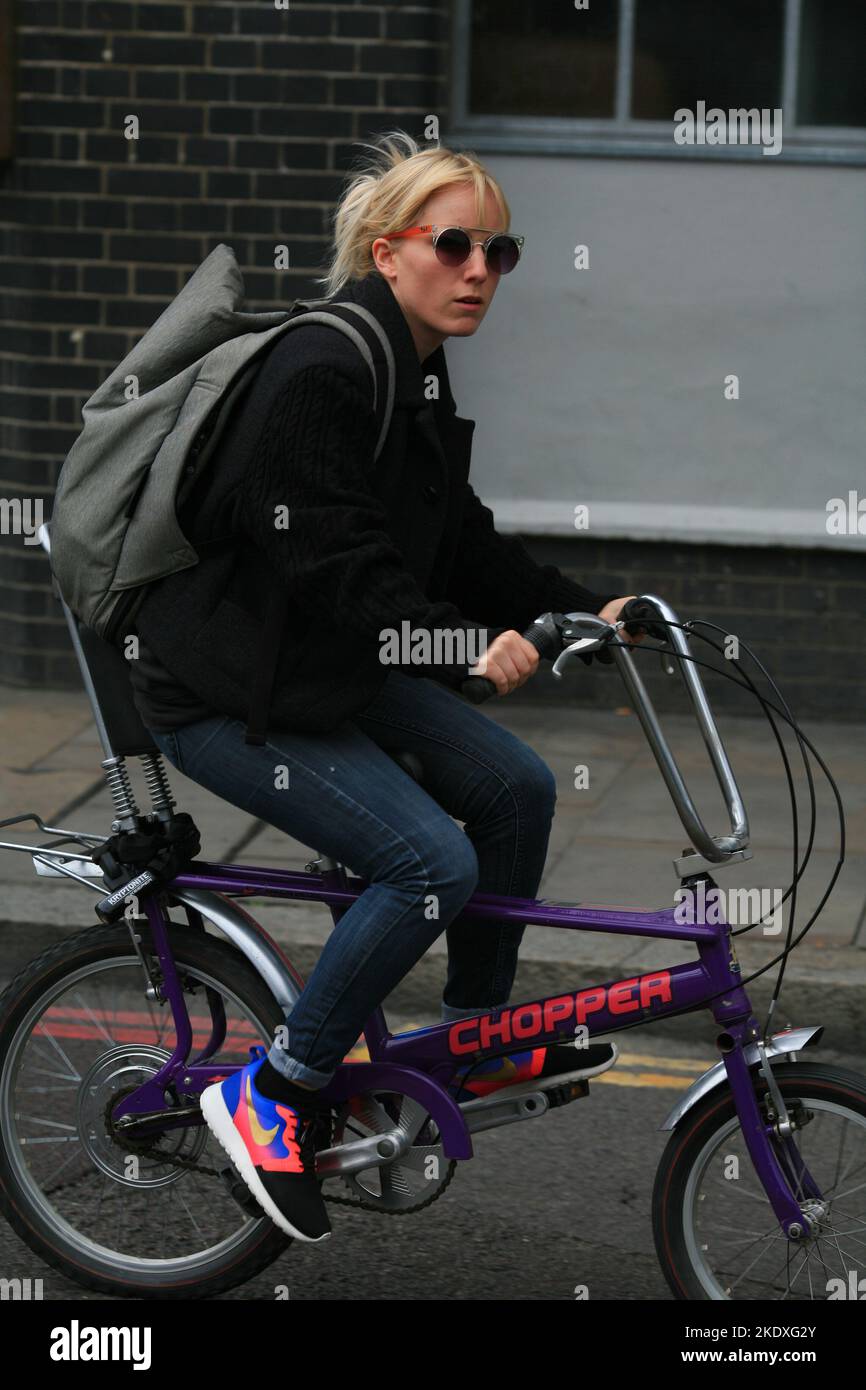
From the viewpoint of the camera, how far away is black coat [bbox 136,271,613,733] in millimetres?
3172

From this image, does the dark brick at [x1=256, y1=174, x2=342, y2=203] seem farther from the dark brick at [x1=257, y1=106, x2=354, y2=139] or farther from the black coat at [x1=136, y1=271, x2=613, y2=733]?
the black coat at [x1=136, y1=271, x2=613, y2=733]

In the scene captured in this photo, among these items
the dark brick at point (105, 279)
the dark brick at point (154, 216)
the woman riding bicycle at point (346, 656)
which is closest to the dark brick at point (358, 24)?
the dark brick at point (154, 216)

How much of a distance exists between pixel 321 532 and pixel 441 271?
0.54m

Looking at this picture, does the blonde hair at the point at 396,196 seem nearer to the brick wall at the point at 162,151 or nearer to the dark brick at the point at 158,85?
the brick wall at the point at 162,151

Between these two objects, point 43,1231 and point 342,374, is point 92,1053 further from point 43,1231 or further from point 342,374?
point 342,374

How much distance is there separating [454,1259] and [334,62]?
5.54 metres

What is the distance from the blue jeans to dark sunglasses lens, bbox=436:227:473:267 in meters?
0.71

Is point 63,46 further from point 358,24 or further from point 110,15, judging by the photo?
point 358,24

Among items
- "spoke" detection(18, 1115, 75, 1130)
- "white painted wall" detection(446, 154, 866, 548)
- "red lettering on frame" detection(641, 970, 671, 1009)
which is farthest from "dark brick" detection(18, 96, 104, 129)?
"red lettering on frame" detection(641, 970, 671, 1009)

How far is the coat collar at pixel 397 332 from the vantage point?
3.37 metres

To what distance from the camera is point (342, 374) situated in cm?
323

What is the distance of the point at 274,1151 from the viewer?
3.51 m

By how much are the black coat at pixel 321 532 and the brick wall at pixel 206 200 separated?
481cm
